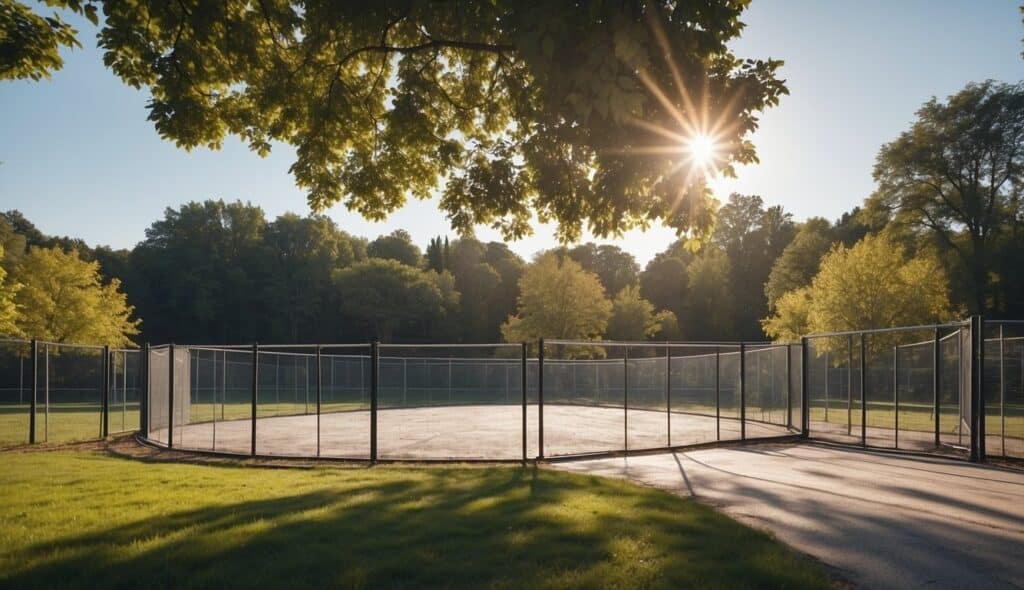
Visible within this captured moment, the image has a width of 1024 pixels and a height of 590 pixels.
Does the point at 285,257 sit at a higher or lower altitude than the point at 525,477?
higher

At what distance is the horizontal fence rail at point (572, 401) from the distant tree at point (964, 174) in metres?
13.8

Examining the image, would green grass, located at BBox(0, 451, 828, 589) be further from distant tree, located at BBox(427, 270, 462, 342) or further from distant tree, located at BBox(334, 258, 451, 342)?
distant tree, located at BBox(427, 270, 462, 342)

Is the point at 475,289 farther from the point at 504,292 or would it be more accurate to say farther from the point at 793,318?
the point at 793,318

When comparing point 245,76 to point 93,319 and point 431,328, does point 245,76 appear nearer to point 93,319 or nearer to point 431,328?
point 93,319

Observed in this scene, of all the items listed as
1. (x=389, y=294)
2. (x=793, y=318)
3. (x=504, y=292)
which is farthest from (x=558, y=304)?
(x=504, y=292)

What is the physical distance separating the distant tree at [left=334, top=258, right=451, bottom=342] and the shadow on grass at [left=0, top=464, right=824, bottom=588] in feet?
215

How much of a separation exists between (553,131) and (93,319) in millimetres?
40995

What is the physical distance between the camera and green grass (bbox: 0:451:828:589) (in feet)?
18.0

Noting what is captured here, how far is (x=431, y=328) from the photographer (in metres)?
78.6

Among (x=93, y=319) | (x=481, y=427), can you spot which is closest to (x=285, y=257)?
(x=93, y=319)

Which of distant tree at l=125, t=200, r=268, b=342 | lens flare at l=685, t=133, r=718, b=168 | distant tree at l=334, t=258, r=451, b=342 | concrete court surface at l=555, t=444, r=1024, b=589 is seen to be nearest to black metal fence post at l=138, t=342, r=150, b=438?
concrete court surface at l=555, t=444, r=1024, b=589

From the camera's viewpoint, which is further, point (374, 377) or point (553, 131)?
point (374, 377)

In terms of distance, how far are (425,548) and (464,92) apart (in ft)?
38.3

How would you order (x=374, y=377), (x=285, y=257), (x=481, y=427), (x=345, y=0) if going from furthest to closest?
(x=285, y=257), (x=481, y=427), (x=374, y=377), (x=345, y=0)
